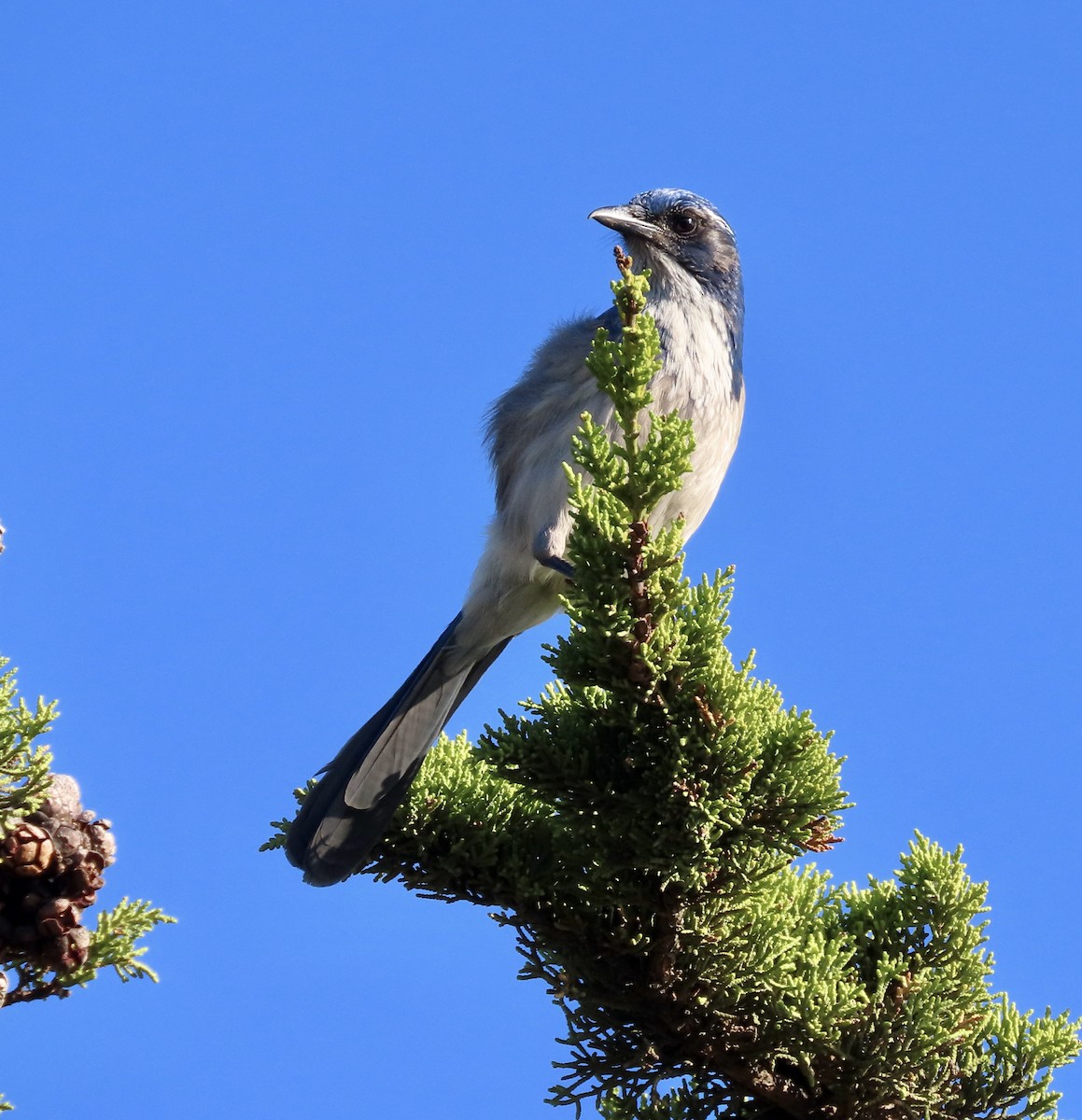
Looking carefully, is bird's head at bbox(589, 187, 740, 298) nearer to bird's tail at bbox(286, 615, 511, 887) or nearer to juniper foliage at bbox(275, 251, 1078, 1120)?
bird's tail at bbox(286, 615, 511, 887)

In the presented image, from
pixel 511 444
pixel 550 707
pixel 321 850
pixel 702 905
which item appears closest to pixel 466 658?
pixel 511 444

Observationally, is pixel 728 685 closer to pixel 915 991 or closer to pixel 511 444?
pixel 915 991

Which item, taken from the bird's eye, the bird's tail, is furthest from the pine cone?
the bird's eye

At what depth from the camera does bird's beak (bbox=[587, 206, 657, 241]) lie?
15.4 feet

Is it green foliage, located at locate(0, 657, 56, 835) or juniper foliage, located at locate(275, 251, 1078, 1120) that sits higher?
juniper foliage, located at locate(275, 251, 1078, 1120)

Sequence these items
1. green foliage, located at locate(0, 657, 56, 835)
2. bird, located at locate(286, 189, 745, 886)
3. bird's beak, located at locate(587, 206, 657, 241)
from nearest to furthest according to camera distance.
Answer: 1. green foliage, located at locate(0, 657, 56, 835)
2. bird, located at locate(286, 189, 745, 886)
3. bird's beak, located at locate(587, 206, 657, 241)

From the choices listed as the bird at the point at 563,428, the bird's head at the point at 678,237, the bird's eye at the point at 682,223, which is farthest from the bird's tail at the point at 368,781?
the bird's eye at the point at 682,223

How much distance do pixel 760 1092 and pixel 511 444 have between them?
2.66 meters

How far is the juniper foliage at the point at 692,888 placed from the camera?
7.88 ft

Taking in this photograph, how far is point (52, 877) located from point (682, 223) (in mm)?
3384

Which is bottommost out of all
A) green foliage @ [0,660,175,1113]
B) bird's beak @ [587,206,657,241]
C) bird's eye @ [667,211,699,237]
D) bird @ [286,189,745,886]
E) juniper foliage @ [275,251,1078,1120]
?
green foliage @ [0,660,175,1113]

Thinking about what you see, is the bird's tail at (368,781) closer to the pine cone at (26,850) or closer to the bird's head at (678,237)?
the pine cone at (26,850)

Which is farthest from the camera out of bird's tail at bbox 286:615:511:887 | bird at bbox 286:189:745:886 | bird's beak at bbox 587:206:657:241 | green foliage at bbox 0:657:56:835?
bird's beak at bbox 587:206:657:241

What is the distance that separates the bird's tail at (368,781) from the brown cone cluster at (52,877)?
692 millimetres
